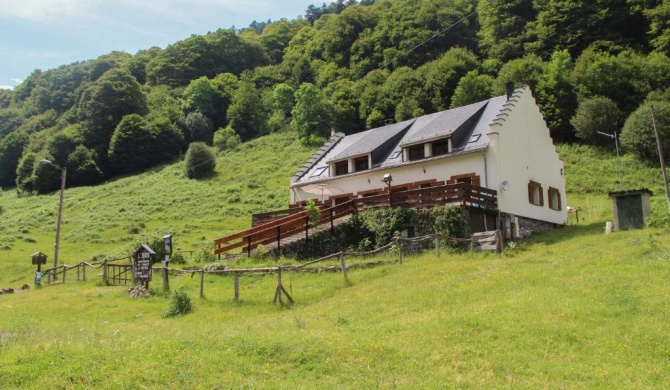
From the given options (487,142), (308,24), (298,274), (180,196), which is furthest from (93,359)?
(308,24)

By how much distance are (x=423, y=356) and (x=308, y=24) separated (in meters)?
159

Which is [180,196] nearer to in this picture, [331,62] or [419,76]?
[419,76]

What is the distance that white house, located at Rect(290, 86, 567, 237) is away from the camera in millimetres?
31516

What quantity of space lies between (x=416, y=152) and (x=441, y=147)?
5.65 ft

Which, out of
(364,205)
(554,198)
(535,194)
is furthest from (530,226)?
(364,205)

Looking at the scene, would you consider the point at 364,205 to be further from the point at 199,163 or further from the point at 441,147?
the point at 199,163

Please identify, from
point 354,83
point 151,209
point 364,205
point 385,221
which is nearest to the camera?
point 385,221

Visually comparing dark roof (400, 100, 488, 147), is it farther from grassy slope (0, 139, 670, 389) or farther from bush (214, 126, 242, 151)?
bush (214, 126, 242, 151)

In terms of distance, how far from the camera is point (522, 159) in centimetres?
3372

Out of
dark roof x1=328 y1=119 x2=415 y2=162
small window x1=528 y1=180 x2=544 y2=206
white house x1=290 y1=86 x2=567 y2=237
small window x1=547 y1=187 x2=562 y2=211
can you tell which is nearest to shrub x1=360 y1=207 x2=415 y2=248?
white house x1=290 y1=86 x2=567 y2=237

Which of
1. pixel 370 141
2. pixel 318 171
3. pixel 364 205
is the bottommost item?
pixel 364 205

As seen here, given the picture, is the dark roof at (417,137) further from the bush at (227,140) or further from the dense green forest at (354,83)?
the bush at (227,140)

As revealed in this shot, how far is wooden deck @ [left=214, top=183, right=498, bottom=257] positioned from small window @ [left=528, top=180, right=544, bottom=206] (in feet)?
14.7

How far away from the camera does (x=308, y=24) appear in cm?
16225
